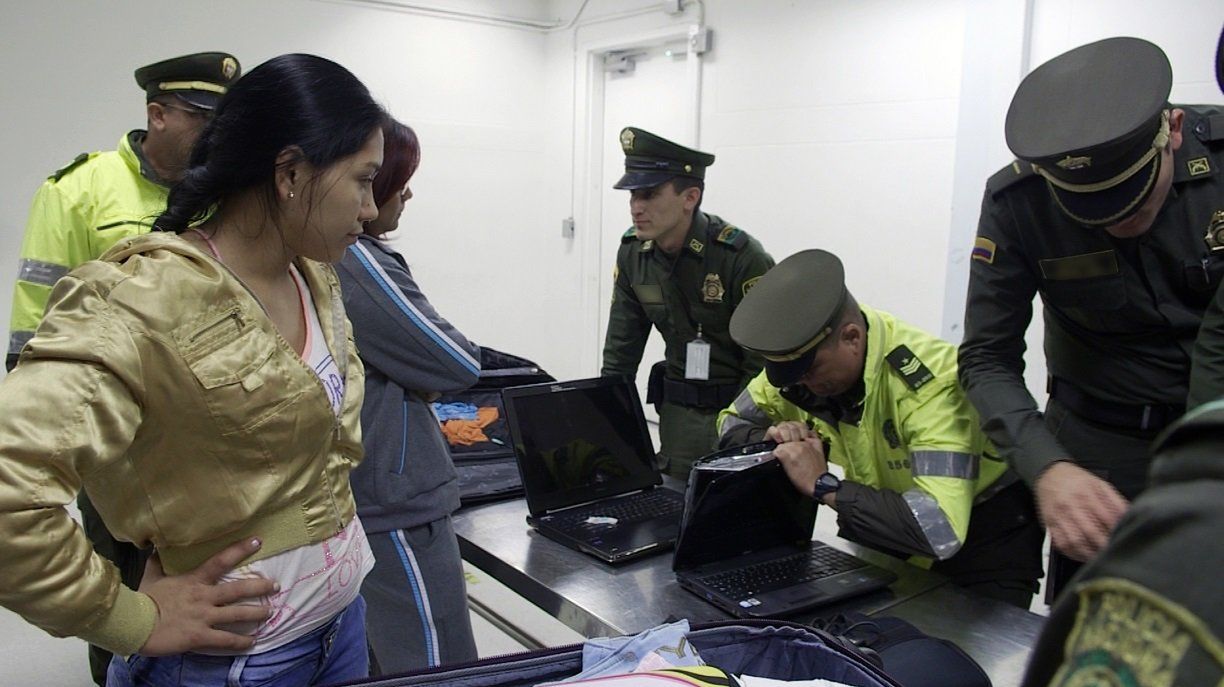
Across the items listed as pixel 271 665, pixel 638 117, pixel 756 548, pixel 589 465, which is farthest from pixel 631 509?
pixel 638 117

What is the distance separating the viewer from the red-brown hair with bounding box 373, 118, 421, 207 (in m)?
1.48

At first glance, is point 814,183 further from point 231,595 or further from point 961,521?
point 231,595

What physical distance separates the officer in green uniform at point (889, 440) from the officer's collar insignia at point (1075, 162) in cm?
46

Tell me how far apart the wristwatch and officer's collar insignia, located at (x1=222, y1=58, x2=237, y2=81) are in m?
1.71

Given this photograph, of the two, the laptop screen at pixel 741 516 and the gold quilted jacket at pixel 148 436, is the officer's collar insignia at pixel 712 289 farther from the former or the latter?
the gold quilted jacket at pixel 148 436

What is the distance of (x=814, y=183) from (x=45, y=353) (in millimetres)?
3494

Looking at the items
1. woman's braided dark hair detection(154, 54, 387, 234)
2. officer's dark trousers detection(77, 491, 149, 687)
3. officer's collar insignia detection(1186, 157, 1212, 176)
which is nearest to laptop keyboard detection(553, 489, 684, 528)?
officer's dark trousers detection(77, 491, 149, 687)

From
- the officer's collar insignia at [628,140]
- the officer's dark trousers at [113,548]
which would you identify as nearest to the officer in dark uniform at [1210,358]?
the officer's collar insignia at [628,140]

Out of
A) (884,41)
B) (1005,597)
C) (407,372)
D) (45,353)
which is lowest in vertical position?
(1005,597)

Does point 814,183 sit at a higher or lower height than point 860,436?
higher

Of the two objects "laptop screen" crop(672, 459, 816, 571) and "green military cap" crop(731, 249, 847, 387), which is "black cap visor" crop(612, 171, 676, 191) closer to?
"green military cap" crop(731, 249, 847, 387)

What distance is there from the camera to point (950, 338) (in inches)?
132

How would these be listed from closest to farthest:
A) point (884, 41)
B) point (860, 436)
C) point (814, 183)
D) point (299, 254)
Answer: point (299, 254), point (860, 436), point (884, 41), point (814, 183)

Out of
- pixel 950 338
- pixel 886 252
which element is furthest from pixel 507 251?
pixel 950 338
